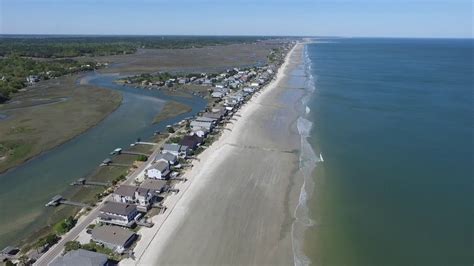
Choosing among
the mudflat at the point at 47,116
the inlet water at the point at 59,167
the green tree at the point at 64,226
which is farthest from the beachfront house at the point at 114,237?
the mudflat at the point at 47,116

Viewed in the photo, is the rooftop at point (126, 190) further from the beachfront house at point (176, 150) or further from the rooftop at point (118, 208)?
the beachfront house at point (176, 150)

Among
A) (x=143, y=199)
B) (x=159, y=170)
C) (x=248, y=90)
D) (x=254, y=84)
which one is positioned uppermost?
(x=254, y=84)

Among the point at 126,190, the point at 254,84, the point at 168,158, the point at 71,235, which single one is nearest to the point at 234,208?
the point at 126,190

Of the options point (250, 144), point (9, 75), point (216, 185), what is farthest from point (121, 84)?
point (216, 185)

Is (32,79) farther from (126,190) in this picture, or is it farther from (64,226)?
(64,226)

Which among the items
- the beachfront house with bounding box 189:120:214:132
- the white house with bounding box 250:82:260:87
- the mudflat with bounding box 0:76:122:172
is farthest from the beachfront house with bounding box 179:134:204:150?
the white house with bounding box 250:82:260:87
